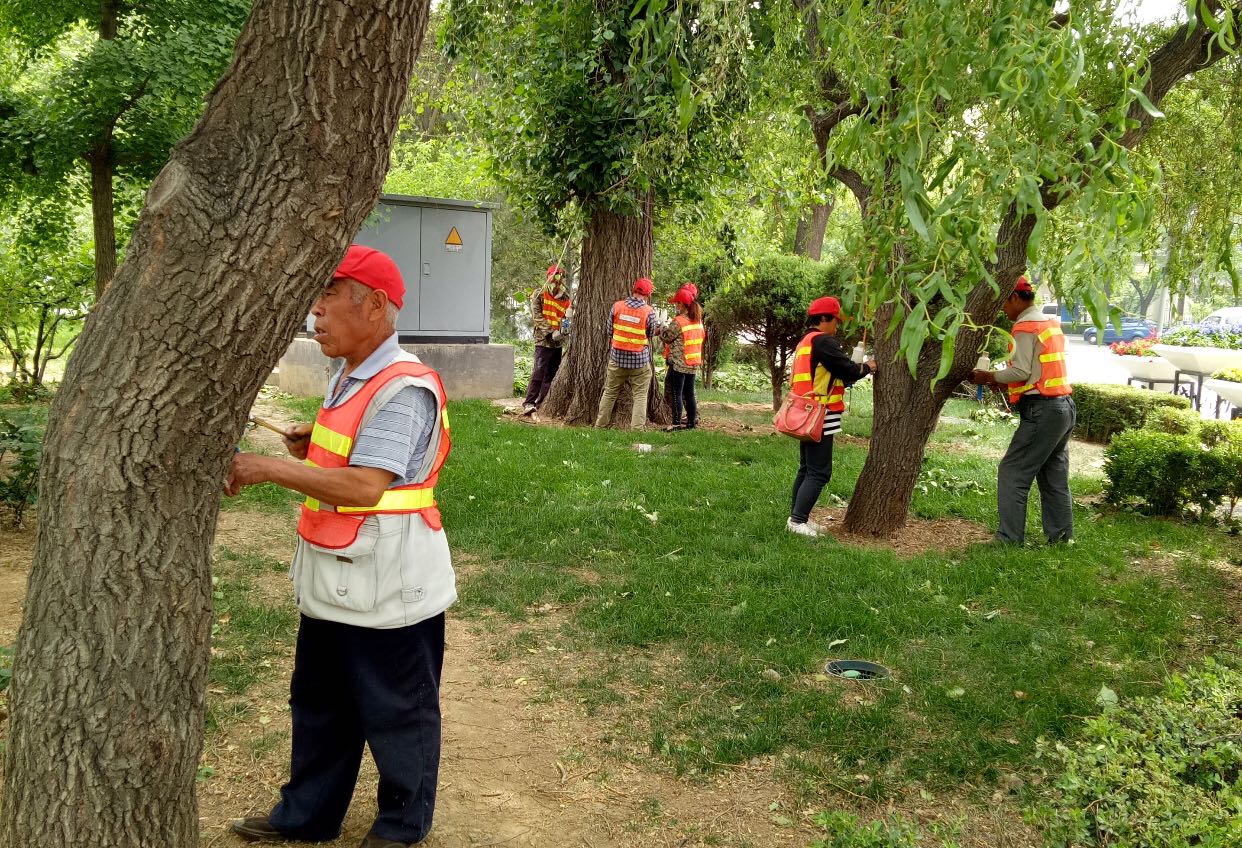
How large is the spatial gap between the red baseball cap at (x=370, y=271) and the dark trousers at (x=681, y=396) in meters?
10.3

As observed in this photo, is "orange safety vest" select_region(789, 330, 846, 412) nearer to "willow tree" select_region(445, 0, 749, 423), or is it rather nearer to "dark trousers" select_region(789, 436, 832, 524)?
"dark trousers" select_region(789, 436, 832, 524)

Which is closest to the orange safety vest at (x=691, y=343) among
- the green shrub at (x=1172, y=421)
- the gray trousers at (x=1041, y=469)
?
the green shrub at (x=1172, y=421)

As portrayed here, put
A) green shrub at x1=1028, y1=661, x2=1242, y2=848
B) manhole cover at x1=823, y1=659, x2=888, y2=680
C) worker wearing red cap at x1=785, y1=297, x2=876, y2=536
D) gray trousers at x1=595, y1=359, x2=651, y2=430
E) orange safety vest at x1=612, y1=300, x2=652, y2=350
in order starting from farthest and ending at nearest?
gray trousers at x1=595, y1=359, x2=651, y2=430 → orange safety vest at x1=612, y1=300, x2=652, y2=350 → worker wearing red cap at x1=785, y1=297, x2=876, y2=536 → manhole cover at x1=823, y1=659, x2=888, y2=680 → green shrub at x1=1028, y1=661, x2=1242, y2=848

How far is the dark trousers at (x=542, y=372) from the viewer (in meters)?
14.4

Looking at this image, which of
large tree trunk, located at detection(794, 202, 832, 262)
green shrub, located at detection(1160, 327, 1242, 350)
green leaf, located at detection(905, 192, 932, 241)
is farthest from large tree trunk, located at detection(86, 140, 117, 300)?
large tree trunk, located at detection(794, 202, 832, 262)

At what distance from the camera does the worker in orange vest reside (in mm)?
13297

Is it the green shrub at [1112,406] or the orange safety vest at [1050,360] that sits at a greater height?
the orange safety vest at [1050,360]

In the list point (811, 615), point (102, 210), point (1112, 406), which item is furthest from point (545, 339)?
point (811, 615)

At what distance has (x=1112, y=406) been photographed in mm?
14141

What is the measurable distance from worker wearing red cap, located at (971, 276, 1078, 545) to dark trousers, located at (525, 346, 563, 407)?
729cm

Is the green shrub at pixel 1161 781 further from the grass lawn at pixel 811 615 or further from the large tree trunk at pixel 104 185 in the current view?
the large tree trunk at pixel 104 185

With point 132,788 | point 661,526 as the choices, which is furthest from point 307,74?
point 661,526


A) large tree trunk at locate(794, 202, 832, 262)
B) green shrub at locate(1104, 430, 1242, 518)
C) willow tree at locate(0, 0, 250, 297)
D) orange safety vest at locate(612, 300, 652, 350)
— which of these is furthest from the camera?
large tree trunk at locate(794, 202, 832, 262)

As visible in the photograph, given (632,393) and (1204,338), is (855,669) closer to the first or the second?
(632,393)
